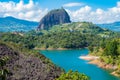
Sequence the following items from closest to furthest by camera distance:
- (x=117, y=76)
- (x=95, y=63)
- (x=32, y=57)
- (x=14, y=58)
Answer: (x=14, y=58) → (x=32, y=57) → (x=117, y=76) → (x=95, y=63)

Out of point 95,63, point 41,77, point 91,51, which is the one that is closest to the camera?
point 41,77

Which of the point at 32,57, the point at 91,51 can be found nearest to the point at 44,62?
the point at 32,57

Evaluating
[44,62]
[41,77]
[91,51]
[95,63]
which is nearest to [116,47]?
[95,63]

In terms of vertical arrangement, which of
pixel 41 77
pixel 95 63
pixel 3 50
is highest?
pixel 3 50

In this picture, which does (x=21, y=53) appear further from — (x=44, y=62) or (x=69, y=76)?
(x=69, y=76)

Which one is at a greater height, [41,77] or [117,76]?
[41,77]

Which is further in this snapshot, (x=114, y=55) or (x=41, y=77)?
(x=114, y=55)
